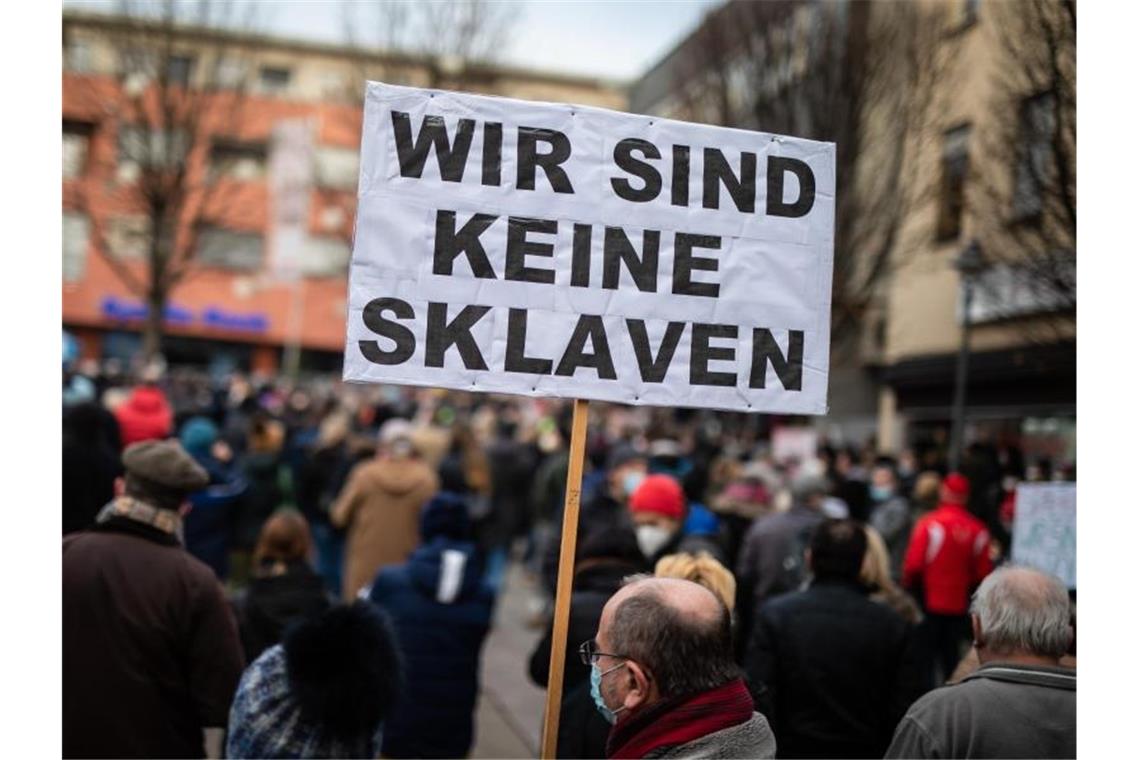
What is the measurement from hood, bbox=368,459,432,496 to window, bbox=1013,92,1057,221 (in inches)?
208

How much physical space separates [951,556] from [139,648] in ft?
22.3

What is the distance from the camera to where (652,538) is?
7441 mm

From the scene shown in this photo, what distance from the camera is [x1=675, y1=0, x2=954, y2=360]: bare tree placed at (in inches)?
707

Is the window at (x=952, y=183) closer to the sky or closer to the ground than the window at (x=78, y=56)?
closer to the ground

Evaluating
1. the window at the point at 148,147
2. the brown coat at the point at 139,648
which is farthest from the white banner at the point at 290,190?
the brown coat at the point at 139,648

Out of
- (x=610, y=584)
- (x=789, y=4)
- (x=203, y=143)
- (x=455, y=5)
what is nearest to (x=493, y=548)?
(x=789, y=4)

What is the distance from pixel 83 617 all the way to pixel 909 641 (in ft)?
10.2

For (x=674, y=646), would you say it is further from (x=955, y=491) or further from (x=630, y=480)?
(x=630, y=480)

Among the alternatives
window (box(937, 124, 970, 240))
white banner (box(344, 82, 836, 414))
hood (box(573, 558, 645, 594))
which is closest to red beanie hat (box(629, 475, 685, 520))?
hood (box(573, 558, 645, 594))

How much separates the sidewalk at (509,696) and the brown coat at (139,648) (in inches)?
153

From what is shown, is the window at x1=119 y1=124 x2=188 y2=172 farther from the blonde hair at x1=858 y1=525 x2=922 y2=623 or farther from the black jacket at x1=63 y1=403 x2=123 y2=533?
the blonde hair at x1=858 y1=525 x2=922 y2=623

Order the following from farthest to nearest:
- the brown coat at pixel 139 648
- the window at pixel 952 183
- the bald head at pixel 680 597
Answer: the window at pixel 952 183, the brown coat at pixel 139 648, the bald head at pixel 680 597

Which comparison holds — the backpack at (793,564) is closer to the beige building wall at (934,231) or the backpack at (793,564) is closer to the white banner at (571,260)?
the white banner at (571,260)

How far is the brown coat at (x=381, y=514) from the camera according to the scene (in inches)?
400
